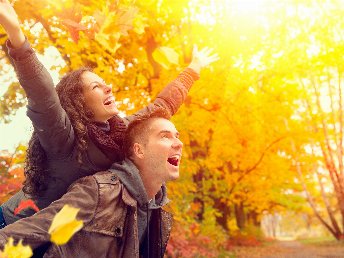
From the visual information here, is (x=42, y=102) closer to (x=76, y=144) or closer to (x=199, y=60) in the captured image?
(x=76, y=144)

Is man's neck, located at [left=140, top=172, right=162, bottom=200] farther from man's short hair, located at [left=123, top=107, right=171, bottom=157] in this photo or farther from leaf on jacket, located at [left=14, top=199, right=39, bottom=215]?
leaf on jacket, located at [left=14, top=199, right=39, bottom=215]

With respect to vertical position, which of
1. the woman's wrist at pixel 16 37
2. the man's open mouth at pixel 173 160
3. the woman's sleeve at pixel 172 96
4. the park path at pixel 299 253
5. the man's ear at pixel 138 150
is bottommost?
the park path at pixel 299 253

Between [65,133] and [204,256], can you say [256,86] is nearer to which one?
[204,256]

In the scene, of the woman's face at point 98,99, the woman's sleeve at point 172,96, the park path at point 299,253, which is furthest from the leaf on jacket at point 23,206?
the park path at point 299,253

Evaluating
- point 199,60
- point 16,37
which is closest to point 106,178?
point 16,37

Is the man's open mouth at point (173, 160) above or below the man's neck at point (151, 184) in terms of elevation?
above

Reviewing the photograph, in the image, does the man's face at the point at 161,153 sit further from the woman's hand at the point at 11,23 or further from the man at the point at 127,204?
the woman's hand at the point at 11,23

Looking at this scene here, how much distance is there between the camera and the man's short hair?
2.02 m

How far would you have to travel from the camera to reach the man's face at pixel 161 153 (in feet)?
6.46

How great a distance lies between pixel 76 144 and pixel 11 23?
26.0 inches

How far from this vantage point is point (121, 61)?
967 centimetres

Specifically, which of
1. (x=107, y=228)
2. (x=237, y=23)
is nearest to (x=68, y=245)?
(x=107, y=228)

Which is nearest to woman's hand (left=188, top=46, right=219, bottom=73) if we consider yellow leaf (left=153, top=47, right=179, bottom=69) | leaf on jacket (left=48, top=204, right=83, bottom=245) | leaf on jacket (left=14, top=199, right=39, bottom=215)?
yellow leaf (left=153, top=47, right=179, bottom=69)

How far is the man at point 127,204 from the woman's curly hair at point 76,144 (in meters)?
0.21
